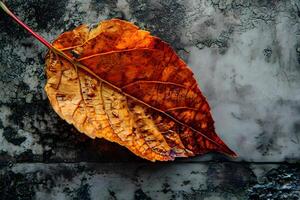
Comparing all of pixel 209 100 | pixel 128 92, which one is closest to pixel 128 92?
pixel 128 92

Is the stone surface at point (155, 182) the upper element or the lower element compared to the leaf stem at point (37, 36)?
lower

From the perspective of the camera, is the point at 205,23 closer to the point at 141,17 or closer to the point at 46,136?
the point at 141,17

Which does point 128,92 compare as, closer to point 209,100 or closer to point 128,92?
point 128,92

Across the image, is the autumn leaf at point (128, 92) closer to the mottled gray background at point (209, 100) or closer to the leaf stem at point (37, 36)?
the leaf stem at point (37, 36)

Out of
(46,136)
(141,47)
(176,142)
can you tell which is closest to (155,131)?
(176,142)

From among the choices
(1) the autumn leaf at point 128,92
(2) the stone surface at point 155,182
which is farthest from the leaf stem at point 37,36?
(2) the stone surface at point 155,182

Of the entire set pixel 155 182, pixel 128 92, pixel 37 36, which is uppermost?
pixel 37 36

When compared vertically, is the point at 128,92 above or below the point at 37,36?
below
